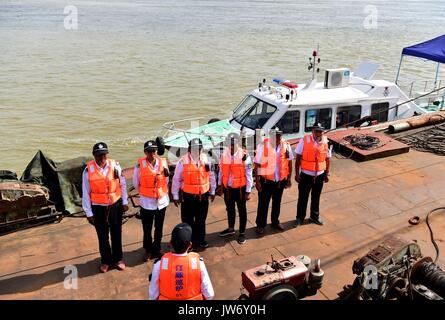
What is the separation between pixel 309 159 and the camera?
6.24 m

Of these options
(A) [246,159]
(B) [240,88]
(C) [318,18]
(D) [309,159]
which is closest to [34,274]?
(A) [246,159]

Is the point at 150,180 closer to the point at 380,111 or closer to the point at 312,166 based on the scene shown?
the point at 312,166

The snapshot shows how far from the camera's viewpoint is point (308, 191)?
6.44 m

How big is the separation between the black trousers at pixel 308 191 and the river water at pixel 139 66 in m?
10.0

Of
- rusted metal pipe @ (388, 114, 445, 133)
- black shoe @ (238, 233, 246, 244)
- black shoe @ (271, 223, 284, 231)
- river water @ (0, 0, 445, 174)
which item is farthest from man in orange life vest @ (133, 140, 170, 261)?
river water @ (0, 0, 445, 174)

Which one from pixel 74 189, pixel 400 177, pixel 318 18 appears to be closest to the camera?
pixel 74 189

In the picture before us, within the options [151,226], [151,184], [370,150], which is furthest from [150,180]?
[370,150]

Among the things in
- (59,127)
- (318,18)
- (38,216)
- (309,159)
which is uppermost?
(318,18)

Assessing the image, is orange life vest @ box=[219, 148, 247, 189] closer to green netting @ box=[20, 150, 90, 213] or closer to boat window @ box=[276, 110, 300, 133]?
green netting @ box=[20, 150, 90, 213]

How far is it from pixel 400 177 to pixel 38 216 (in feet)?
21.7

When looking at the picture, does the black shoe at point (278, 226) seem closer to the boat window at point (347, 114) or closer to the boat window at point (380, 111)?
the boat window at point (347, 114)

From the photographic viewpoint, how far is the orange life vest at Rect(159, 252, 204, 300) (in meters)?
3.38

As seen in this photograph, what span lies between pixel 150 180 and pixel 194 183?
59 centimetres

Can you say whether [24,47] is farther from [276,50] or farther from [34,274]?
[34,274]
